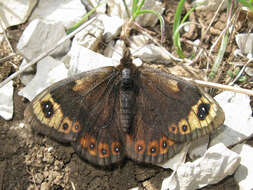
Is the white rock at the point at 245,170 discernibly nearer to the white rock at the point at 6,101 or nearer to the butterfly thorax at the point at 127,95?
the butterfly thorax at the point at 127,95

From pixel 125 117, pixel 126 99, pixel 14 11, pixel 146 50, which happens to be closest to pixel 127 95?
pixel 126 99

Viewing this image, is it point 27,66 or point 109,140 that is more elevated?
point 27,66

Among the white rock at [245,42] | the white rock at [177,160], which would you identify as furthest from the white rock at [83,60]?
the white rock at [245,42]

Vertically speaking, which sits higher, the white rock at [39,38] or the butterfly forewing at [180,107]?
the white rock at [39,38]

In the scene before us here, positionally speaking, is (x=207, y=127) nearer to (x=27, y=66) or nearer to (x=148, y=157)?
(x=148, y=157)

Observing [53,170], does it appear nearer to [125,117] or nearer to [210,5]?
[125,117]

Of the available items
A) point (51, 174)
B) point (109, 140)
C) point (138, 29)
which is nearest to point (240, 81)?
point (138, 29)

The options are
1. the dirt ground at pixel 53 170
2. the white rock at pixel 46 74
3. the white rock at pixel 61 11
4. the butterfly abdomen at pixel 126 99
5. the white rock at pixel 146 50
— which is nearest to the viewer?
the butterfly abdomen at pixel 126 99
